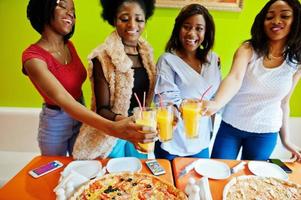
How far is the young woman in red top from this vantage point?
4.01 ft

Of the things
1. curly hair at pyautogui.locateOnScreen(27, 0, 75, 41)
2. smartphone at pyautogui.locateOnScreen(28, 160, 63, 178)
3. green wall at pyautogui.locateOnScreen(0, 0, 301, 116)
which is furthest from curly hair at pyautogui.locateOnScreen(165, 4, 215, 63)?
smartphone at pyautogui.locateOnScreen(28, 160, 63, 178)

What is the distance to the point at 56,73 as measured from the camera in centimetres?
139

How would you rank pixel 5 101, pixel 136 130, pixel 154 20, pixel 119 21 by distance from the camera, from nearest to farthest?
pixel 136 130 < pixel 119 21 < pixel 154 20 < pixel 5 101

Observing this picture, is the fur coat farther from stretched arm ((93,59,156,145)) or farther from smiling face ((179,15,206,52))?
smiling face ((179,15,206,52))

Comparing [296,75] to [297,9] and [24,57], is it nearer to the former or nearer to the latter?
[297,9]

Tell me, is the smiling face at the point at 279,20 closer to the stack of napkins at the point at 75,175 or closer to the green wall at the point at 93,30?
the green wall at the point at 93,30

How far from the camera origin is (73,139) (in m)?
1.53

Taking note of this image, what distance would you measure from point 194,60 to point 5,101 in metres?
2.14

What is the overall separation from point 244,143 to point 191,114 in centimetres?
67

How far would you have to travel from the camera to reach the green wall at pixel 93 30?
7.75 ft

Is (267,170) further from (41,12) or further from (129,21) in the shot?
(41,12)

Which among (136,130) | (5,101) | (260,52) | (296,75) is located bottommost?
(5,101)

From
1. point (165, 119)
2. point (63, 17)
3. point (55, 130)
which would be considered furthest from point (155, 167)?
point (63, 17)

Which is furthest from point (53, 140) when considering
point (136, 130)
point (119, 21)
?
point (119, 21)
